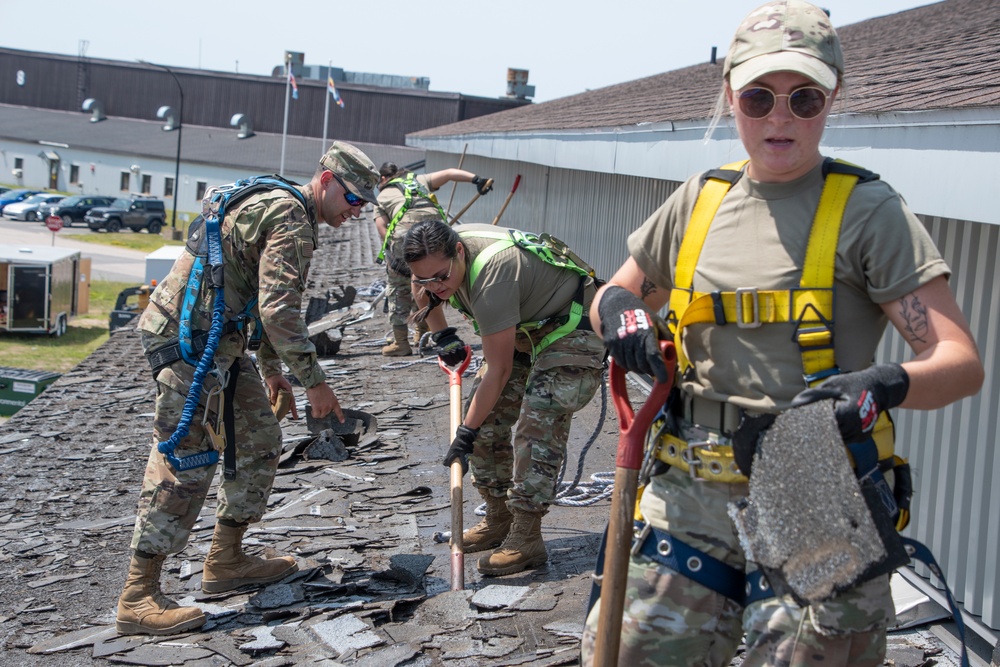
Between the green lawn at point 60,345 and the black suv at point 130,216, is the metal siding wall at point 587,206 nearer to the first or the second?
the green lawn at point 60,345

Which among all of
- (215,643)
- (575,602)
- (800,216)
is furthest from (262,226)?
(800,216)

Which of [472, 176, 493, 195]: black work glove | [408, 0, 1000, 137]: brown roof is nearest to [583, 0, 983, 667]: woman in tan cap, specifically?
[408, 0, 1000, 137]: brown roof

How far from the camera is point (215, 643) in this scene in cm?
470

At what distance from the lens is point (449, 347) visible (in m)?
5.79

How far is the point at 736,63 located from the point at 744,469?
1.01 metres

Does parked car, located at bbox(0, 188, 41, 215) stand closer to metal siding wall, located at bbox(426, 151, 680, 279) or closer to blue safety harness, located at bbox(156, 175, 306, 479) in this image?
metal siding wall, located at bbox(426, 151, 680, 279)

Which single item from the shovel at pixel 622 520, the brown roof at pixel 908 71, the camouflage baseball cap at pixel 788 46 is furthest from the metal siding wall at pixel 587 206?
the shovel at pixel 622 520

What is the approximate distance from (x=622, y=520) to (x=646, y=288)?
69 cm

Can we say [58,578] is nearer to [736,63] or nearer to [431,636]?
[431,636]

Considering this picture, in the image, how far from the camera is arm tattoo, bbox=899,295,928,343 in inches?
91.6

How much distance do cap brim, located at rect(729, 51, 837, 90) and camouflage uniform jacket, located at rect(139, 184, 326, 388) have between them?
2.88 m

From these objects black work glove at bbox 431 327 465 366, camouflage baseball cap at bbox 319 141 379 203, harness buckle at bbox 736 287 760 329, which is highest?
camouflage baseball cap at bbox 319 141 379 203

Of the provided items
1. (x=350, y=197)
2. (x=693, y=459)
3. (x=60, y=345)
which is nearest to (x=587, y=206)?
(x=350, y=197)

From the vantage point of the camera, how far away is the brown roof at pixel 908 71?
446 cm
